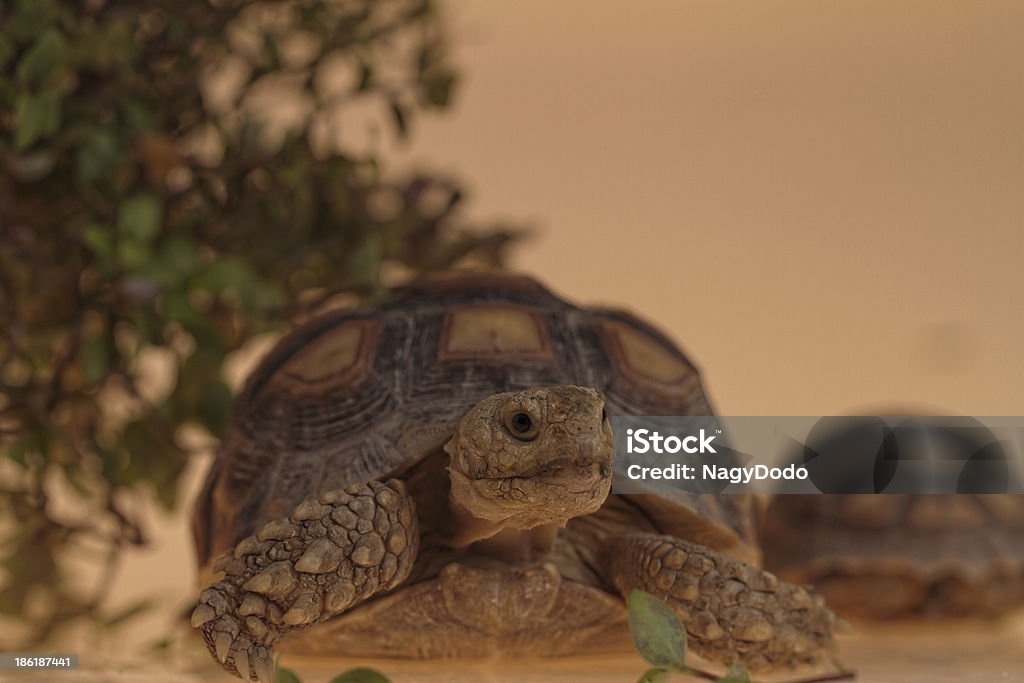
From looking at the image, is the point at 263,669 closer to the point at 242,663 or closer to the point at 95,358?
the point at 242,663

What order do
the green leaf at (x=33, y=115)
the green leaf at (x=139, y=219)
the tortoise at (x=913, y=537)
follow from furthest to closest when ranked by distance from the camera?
1. the tortoise at (x=913, y=537)
2. the green leaf at (x=139, y=219)
3. the green leaf at (x=33, y=115)

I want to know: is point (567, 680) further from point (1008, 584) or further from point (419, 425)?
point (1008, 584)

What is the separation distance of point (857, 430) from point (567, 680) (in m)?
1.34

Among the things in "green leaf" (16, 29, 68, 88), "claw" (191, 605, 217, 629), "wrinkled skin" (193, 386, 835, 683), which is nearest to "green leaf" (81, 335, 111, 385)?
"green leaf" (16, 29, 68, 88)

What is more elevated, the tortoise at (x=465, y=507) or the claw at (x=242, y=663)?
the tortoise at (x=465, y=507)

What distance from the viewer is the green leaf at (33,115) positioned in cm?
199

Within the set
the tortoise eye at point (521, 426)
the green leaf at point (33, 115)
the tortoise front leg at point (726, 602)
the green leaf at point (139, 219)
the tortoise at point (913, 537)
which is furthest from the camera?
the tortoise at point (913, 537)

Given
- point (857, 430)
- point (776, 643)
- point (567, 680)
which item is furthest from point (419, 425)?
point (857, 430)

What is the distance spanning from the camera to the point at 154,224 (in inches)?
86.7

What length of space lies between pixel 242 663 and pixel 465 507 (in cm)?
37

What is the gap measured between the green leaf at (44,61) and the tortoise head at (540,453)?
3.94ft

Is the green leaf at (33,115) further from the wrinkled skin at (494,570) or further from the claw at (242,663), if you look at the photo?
the claw at (242,663)

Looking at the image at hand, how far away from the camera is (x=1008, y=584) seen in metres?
2.52

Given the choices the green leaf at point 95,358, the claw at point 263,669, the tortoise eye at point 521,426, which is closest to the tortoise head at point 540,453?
the tortoise eye at point 521,426
